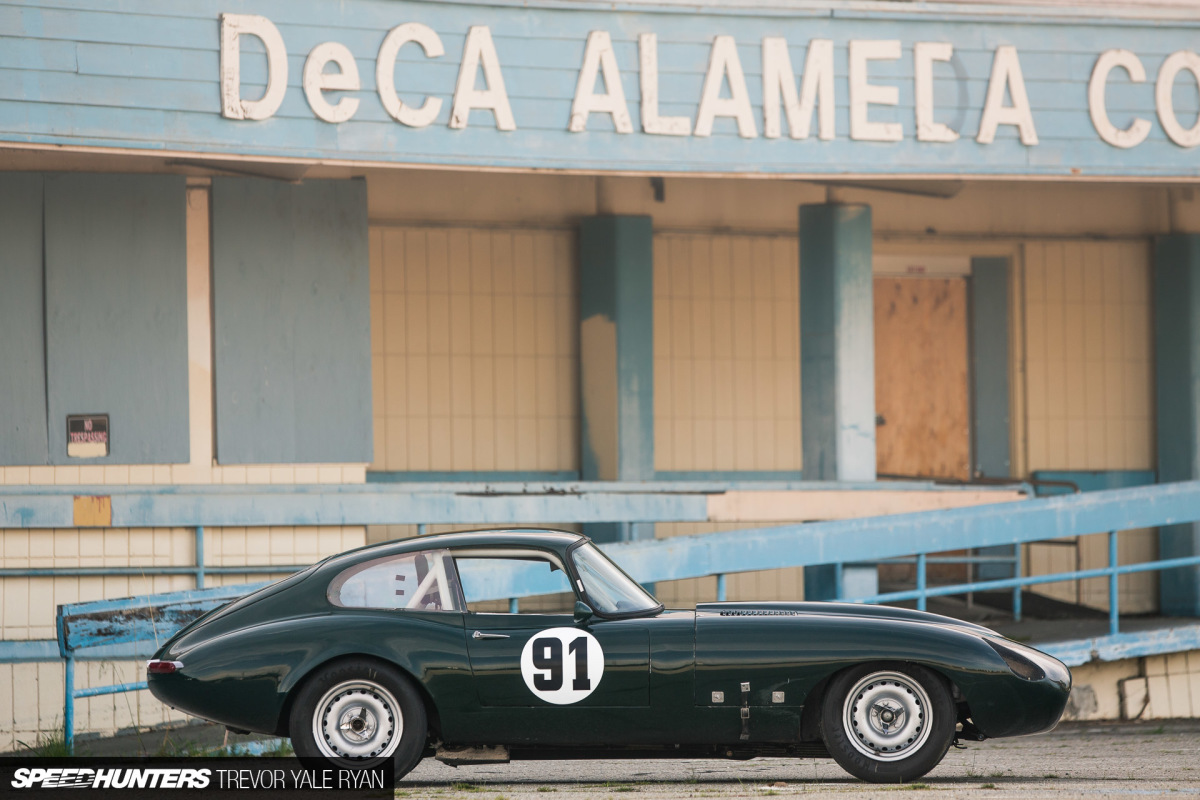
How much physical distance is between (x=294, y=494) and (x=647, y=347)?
136 inches

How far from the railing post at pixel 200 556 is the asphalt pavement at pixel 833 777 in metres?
2.91

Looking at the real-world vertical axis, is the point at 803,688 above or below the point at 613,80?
below

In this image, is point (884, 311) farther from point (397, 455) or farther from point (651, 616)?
point (651, 616)

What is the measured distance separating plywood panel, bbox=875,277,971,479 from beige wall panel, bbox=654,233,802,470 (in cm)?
118

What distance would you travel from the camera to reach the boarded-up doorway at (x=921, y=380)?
1315cm

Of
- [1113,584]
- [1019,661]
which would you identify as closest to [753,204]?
[1113,584]

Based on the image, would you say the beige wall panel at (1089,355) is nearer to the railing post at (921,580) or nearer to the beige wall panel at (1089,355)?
the beige wall panel at (1089,355)

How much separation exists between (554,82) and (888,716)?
5139mm

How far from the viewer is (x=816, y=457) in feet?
36.1

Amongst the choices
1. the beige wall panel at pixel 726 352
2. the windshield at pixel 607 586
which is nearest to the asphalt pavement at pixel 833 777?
the windshield at pixel 607 586

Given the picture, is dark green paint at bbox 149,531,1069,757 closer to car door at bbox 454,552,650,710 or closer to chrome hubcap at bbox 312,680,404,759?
car door at bbox 454,552,650,710

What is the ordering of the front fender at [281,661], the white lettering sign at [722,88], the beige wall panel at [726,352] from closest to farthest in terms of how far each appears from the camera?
the front fender at [281,661] < the white lettering sign at [722,88] < the beige wall panel at [726,352]

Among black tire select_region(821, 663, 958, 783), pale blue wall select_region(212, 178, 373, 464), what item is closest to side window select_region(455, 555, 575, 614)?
black tire select_region(821, 663, 958, 783)

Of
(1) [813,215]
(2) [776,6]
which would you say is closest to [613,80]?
(2) [776,6]
